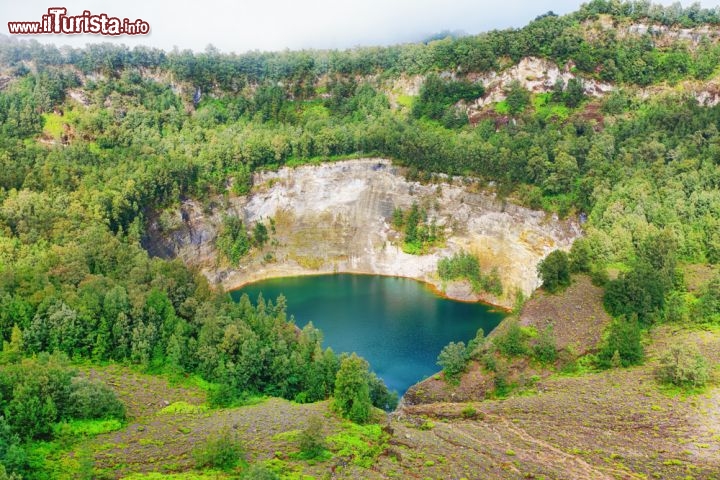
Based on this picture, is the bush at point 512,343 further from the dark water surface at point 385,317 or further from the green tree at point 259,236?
the green tree at point 259,236

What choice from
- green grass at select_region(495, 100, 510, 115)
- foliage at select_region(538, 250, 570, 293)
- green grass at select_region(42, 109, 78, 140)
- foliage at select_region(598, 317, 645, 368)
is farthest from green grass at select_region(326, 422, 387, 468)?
green grass at select_region(42, 109, 78, 140)

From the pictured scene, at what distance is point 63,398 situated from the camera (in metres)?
33.3

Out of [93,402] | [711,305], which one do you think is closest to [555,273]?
[711,305]

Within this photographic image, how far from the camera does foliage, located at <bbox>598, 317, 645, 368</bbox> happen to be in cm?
4531

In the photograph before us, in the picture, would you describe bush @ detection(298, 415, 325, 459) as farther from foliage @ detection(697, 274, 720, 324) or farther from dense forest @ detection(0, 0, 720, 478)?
foliage @ detection(697, 274, 720, 324)

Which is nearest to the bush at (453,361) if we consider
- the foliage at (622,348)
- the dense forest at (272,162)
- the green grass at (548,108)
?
the dense forest at (272,162)

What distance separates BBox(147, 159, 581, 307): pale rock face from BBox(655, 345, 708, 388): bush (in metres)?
32.8

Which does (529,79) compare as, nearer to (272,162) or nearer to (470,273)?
(470,273)

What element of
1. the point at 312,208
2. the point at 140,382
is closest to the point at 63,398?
the point at 140,382

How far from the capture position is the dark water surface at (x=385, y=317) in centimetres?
5866

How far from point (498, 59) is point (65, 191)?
6268 cm

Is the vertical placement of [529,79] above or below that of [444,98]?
above

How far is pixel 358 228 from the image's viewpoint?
285ft

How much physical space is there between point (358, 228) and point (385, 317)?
20388 millimetres
